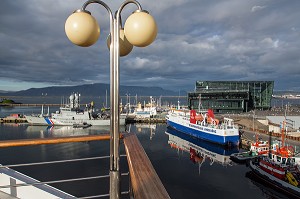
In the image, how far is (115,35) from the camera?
6.20 feet

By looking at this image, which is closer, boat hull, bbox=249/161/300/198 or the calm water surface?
boat hull, bbox=249/161/300/198

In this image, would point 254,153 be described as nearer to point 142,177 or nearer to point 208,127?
point 208,127

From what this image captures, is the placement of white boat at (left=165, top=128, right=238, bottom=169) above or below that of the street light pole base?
below

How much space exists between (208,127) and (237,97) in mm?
26786

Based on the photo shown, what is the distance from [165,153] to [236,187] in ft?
35.2

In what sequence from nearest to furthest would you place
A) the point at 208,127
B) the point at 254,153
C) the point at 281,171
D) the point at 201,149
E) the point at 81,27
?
1. the point at 81,27
2. the point at 281,171
3. the point at 254,153
4. the point at 201,149
5. the point at 208,127

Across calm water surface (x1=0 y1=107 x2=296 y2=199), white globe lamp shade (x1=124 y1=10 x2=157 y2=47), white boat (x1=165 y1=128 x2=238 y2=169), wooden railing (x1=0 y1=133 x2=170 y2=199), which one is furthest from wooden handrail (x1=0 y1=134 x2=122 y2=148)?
white boat (x1=165 y1=128 x2=238 y2=169)

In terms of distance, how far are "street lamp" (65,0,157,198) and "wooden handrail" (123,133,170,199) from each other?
186mm

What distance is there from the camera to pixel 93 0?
2.00 meters

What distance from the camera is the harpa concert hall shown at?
5606cm

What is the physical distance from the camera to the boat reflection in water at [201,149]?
83.0 feet

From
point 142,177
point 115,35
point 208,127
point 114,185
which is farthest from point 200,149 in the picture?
point 115,35

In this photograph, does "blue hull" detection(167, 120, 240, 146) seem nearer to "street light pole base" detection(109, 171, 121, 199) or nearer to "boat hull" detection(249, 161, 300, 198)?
"boat hull" detection(249, 161, 300, 198)

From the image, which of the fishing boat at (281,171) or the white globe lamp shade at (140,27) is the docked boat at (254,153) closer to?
the fishing boat at (281,171)
